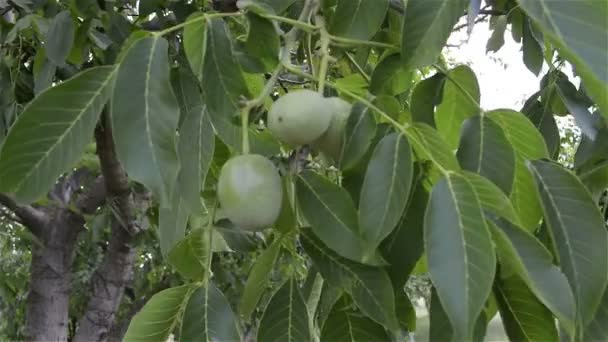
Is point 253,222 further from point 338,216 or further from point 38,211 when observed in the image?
point 38,211

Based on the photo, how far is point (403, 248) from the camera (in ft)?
2.31

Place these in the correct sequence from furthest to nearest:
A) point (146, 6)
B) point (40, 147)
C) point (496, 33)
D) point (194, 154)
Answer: point (496, 33) < point (146, 6) < point (194, 154) < point (40, 147)

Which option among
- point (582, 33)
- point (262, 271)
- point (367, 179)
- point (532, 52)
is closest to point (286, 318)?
point (262, 271)

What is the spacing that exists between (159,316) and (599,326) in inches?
17.0

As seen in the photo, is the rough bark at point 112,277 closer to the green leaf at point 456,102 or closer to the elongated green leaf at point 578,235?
the green leaf at point 456,102

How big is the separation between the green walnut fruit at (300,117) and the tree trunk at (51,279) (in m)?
1.97

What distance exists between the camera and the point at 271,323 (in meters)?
0.74

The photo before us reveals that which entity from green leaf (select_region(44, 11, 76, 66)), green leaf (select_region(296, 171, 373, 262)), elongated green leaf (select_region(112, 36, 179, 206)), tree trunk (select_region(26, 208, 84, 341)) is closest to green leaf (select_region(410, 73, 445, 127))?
green leaf (select_region(296, 171, 373, 262))

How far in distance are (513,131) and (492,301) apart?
20cm

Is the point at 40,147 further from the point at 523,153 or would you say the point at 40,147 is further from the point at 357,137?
the point at 523,153

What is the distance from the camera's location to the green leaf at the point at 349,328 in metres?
0.74

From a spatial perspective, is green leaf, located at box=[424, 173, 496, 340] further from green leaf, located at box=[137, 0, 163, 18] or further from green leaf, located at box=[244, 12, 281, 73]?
green leaf, located at box=[137, 0, 163, 18]

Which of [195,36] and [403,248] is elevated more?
[195,36]

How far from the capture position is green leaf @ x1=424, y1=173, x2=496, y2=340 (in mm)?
552
